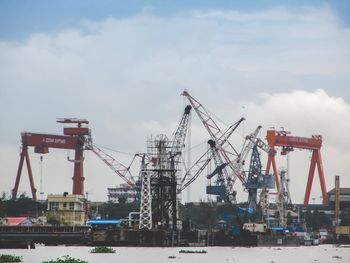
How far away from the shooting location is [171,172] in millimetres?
171875

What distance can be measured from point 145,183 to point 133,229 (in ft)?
26.0

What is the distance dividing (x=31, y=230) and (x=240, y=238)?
127ft

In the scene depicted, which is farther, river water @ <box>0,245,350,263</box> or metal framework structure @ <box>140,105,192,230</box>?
metal framework structure @ <box>140,105,192,230</box>

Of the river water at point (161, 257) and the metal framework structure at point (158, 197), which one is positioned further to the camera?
the metal framework structure at point (158, 197)

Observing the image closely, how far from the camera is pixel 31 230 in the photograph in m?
184

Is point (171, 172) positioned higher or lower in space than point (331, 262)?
higher

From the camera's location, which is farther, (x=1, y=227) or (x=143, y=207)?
(x=1, y=227)

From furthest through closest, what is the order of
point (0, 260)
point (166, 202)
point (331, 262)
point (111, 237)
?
point (166, 202) → point (111, 237) → point (331, 262) → point (0, 260)

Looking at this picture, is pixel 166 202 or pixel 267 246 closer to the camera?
pixel 166 202

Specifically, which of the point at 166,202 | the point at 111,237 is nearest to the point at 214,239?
the point at 166,202

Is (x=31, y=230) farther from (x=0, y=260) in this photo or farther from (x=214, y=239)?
(x=0, y=260)

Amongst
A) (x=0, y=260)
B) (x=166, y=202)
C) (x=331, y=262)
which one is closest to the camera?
(x=0, y=260)

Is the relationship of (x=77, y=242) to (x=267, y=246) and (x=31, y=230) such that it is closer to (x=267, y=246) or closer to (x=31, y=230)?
(x=31, y=230)

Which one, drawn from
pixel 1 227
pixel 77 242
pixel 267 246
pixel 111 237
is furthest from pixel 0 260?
pixel 267 246
